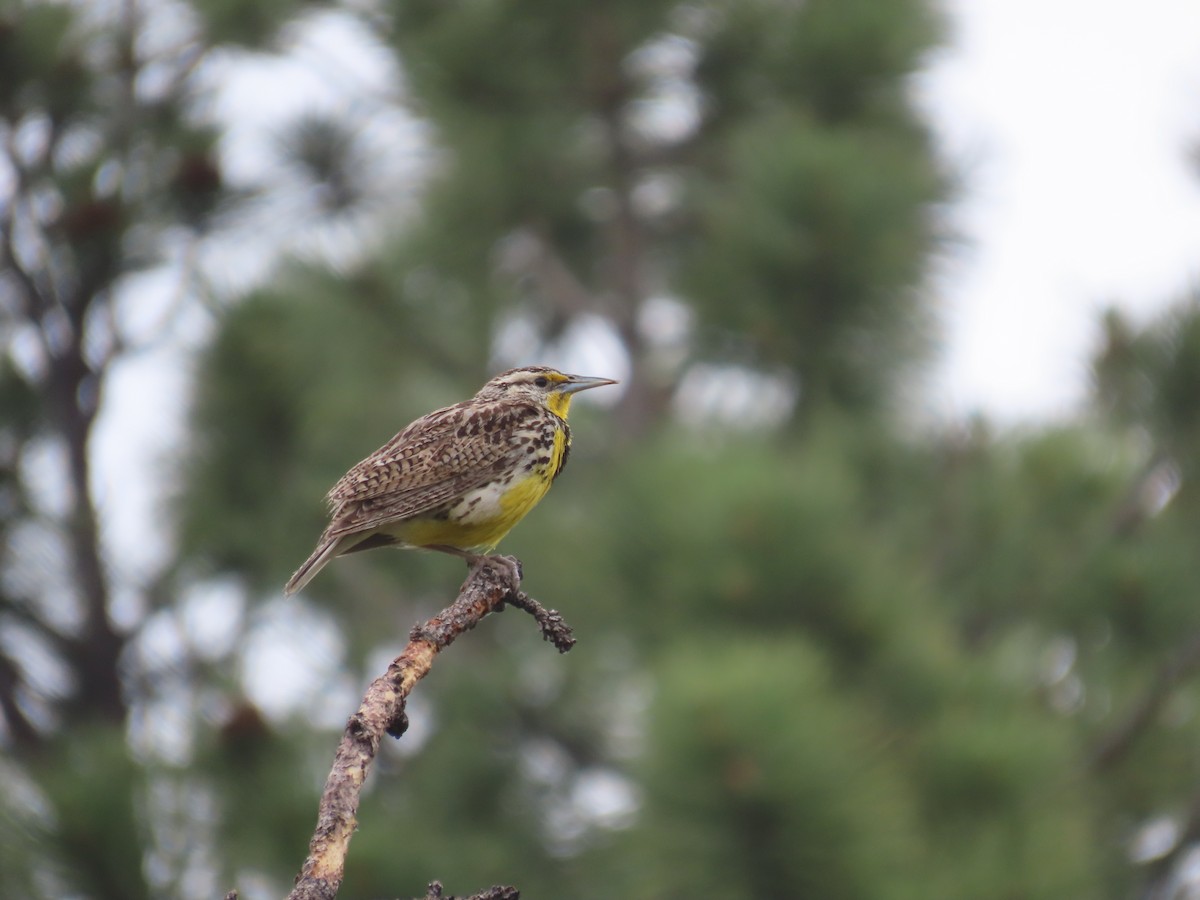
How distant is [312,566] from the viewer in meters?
2.75

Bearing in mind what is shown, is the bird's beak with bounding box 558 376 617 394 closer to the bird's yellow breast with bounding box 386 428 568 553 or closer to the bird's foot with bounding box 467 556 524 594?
the bird's yellow breast with bounding box 386 428 568 553

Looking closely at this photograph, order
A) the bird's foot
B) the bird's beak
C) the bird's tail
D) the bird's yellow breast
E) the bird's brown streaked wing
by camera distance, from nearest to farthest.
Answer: the bird's foot
the bird's tail
the bird's brown streaked wing
the bird's yellow breast
the bird's beak

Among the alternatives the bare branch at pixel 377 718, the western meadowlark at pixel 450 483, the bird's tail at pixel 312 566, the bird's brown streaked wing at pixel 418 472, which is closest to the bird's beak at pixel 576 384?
the western meadowlark at pixel 450 483

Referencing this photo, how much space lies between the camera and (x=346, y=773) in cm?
130

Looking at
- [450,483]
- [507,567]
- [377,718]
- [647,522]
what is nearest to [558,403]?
[450,483]

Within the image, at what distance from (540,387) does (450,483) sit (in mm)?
611

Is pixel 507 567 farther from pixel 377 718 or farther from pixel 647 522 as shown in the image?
pixel 647 522

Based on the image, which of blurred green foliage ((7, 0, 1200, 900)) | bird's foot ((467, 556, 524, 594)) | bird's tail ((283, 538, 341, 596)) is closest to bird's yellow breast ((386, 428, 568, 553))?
bird's tail ((283, 538, 341, 596))

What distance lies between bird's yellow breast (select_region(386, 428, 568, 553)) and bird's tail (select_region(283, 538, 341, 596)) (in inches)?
5.7

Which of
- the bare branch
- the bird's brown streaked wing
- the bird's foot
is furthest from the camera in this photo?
the bird's brown streaked wing

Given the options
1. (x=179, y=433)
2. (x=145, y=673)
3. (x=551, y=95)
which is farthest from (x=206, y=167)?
(x=551, y=95)

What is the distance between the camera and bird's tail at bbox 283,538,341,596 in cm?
271

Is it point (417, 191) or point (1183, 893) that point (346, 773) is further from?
point (417, 191)

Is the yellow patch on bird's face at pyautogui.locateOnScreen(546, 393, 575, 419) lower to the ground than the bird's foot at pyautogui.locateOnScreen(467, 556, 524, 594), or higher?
higher
